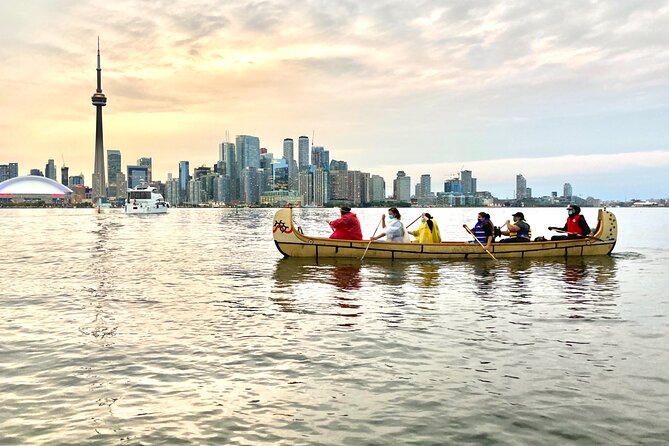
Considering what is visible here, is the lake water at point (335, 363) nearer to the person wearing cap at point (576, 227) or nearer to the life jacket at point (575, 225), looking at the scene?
the person wearing cap at point (576, 227)

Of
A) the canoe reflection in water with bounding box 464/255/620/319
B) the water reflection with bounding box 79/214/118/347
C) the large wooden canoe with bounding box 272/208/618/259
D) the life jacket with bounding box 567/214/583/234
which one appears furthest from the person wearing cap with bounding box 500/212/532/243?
the water reflection with bounding box 79/214/118/347

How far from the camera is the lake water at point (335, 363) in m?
7.49

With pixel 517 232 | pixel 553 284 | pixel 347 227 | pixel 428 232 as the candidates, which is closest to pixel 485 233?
pixel 517 232

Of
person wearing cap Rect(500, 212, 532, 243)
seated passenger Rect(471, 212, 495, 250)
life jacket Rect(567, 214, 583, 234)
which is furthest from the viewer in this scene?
life jacket Rect(567, 214, 583, 234)

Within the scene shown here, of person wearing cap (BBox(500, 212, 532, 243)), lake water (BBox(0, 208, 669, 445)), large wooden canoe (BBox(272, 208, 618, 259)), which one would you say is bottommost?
lake water (BBox(0, 208, 669, 445))

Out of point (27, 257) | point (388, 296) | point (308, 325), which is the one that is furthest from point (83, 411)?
point (27, 257)

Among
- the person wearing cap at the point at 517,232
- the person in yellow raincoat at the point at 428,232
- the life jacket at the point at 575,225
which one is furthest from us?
the life jacket at the point at 575,225

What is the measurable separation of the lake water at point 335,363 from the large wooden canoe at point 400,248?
6876mm

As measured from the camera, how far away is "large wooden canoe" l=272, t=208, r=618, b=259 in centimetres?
2806

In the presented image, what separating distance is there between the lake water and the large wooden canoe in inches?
271

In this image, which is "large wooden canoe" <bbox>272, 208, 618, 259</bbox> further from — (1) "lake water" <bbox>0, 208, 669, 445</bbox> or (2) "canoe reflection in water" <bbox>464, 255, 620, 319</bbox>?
(1) "lake water" <bbox>0, 208, 669, 445</bbox>

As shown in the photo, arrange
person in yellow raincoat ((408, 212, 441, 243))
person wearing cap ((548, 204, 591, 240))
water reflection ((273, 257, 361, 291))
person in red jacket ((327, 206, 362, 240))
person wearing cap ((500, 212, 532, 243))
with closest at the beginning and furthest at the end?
water reflection ((273, 257, 361, 291)), person in yellow raincoat ((408, 212, 441, 243)), person in red jacket ((327, 206, 362, 240)), person wearing cap ((500, 212, 532, 243)), person wearing cap ((548, 204, 591, 240))

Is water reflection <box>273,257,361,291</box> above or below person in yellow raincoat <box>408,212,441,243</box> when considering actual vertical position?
below

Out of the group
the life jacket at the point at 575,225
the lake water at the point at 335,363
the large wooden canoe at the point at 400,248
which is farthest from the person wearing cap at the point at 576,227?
the lake water at the point at 335,363
